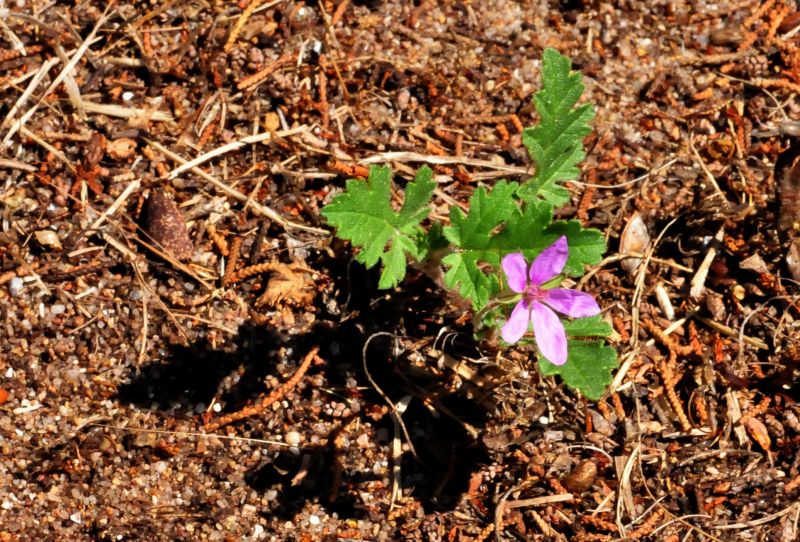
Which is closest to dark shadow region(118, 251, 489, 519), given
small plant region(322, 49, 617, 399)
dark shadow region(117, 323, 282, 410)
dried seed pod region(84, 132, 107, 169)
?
dark shadow region(117, 323, 282, 410)

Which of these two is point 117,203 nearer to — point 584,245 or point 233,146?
point 233,146

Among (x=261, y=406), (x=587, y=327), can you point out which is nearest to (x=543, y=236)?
(x=587, y=327)

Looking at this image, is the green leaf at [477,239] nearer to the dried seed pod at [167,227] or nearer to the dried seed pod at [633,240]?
the dried seed pod at [633,240]

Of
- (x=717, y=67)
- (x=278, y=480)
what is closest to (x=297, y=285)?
(x=278, y=480)

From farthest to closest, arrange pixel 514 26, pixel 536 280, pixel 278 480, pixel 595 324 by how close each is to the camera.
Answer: pixel 514 26, pixel 278 480, pixel 595 324, pixel 536 280

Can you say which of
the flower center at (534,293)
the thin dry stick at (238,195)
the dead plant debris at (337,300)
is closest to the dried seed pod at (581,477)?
the dead plant debris at (337,300)

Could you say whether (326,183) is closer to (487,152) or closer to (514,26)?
(487,152)
